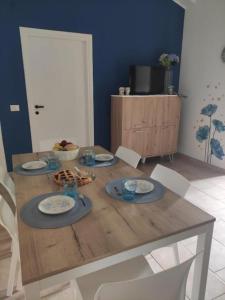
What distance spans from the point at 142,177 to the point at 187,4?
3.67 metres

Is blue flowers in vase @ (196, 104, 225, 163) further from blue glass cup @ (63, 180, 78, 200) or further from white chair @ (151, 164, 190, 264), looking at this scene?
blue glass cup @ (63, 180, 78, 200)

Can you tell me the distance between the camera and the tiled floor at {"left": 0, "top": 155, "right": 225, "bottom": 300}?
153 cm

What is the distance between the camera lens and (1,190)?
1.66 metres

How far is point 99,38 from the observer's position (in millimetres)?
3383

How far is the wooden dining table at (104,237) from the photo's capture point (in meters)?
Result: 0.76

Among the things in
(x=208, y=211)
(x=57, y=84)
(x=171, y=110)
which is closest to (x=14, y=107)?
(x=57, y=84)

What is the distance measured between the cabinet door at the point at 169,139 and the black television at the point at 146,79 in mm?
660

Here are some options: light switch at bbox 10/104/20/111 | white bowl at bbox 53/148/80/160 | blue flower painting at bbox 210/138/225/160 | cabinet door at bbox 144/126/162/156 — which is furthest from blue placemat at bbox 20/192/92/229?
blue flower painting at bbox 210/138/225/160

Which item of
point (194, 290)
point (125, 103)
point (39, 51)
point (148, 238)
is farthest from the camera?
point (125, 103)

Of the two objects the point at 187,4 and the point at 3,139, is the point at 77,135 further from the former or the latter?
the point at 187,4

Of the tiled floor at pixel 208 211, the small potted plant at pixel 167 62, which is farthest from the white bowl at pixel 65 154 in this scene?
the small potted plant at pixel 167 62

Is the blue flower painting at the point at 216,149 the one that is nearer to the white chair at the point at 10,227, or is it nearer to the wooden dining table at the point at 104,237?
the wooden dining table at the point at 104,237

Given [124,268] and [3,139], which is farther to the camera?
[3,139]

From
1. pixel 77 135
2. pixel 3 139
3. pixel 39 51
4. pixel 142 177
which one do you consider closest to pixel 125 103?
pixel 77 135
